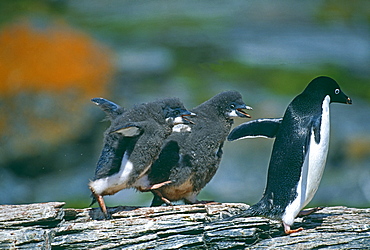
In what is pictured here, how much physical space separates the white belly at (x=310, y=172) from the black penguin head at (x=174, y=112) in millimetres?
668

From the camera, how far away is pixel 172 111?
315 centimetres

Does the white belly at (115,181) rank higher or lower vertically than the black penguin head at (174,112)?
lower

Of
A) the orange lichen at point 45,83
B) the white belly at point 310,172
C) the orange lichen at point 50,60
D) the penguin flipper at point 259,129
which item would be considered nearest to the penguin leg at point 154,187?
the penguin flipper at point 259,129

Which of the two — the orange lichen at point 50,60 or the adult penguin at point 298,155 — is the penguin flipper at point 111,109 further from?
the orange lichen at point 50,60

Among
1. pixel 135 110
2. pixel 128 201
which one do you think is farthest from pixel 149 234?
pixel 128 201

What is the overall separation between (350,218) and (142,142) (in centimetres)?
112

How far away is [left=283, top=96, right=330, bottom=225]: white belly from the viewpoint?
2.86 m

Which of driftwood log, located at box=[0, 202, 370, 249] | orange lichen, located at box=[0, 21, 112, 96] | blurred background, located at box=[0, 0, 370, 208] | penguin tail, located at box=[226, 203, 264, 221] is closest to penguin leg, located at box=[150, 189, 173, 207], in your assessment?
driftwood log, located at box=[0, 202, 370, 249]

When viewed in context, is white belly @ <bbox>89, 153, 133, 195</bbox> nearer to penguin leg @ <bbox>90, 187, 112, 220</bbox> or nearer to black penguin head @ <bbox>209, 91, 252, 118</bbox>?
penguin leg @ <bbox>90, 187, 112, 220</bbox>

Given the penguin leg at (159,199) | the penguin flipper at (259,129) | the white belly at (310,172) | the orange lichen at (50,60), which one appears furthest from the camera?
the orange lichen at (50,60)

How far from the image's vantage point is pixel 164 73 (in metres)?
8.38

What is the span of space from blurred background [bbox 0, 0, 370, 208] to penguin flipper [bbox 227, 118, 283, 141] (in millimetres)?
3307

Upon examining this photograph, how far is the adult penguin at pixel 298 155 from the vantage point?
2.87 m

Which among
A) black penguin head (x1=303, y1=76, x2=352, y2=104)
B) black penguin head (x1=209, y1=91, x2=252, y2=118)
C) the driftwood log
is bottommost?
the driftwood log
